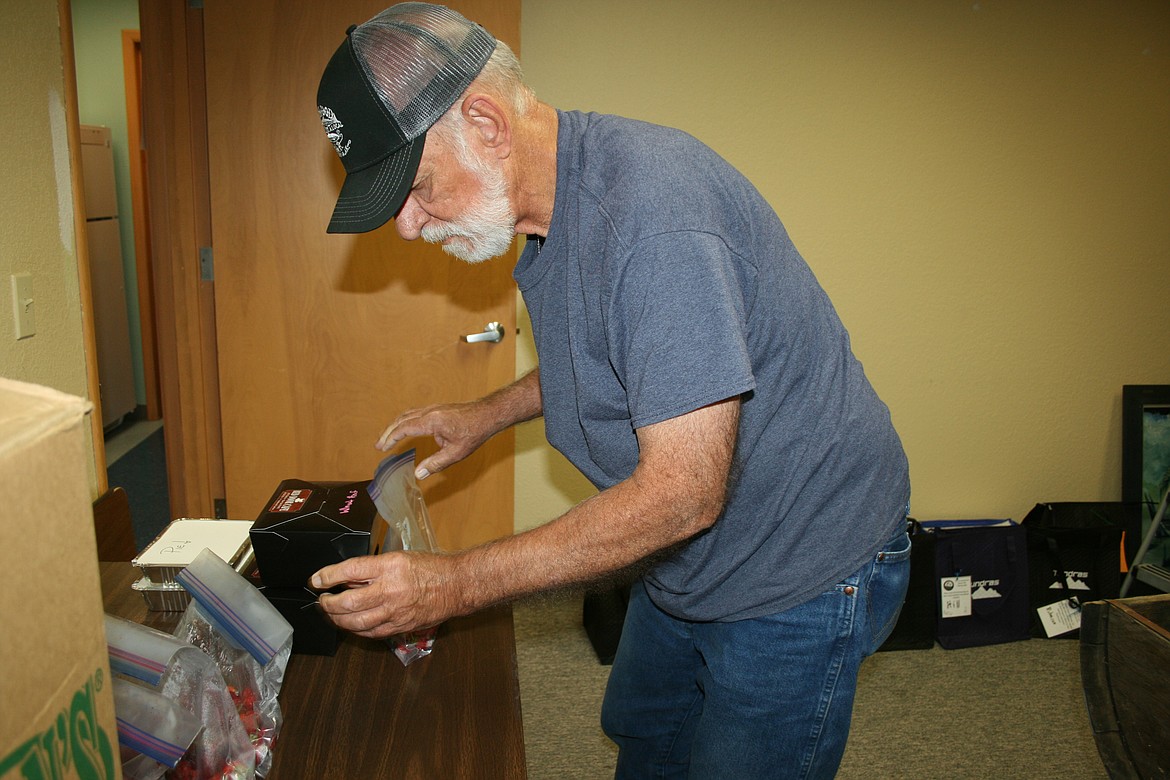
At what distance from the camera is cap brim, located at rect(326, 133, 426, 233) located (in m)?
1.04

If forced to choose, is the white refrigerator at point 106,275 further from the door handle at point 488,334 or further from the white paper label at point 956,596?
the white paper label at point 956,596

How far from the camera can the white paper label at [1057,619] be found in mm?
2916

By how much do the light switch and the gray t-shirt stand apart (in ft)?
2.87

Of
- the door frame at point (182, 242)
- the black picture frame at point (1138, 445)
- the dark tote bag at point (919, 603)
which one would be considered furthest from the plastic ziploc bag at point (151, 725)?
the black picture frame at point (1138, 445)

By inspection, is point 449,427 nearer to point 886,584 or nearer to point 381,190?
point 381,190

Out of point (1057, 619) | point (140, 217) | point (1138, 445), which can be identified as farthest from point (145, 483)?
point (1138, 445)

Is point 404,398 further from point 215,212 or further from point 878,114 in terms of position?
point 878,114

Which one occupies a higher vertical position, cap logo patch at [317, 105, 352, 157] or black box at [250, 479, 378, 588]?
cap logo patch at [317, 105, 352, 157]

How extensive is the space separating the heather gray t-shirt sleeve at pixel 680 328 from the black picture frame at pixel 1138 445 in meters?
2.92

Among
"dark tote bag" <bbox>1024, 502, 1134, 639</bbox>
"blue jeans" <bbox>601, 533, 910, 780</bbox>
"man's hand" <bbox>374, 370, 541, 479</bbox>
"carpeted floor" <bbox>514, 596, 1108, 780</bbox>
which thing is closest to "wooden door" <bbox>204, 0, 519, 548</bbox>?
"carpeted floor" <bbox>514, 596, 1108, 780</bbox>

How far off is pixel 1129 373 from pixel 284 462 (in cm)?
312

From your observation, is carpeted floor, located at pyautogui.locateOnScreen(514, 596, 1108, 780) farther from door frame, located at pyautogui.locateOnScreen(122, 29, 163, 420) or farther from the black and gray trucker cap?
door frame, located at pyautogui.locateOnScreen(122, 29, 163, 420)

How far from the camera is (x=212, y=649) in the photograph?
1.07 metres

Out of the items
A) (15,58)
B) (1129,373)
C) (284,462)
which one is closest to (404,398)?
(284,462)
